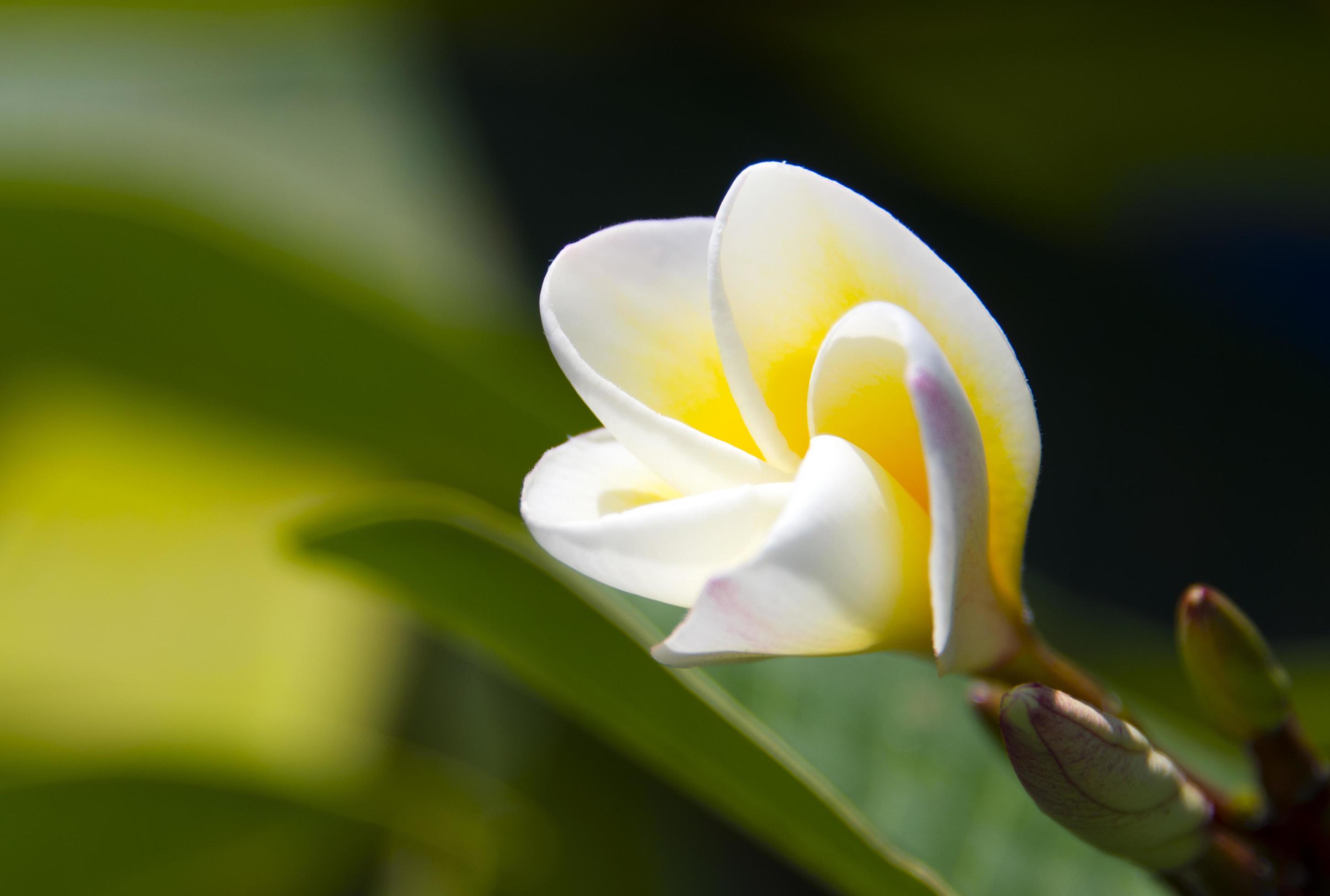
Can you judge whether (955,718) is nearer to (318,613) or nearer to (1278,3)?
(318,613)

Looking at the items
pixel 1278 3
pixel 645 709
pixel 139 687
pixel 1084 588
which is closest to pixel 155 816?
pixel 139 687

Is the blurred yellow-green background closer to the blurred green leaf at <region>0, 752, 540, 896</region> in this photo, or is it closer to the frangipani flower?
the blurred green leaf at <region>0, 752, 540, 896</region>

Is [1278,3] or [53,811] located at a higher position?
[1278,3]

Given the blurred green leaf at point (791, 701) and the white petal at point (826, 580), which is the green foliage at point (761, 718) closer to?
the blurred green leaf at point (791, 701)

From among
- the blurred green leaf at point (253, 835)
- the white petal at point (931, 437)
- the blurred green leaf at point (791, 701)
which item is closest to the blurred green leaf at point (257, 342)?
the blurred green leaf at point (791, 701)

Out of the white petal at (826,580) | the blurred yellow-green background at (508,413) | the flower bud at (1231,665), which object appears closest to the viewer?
the white petal at (826,580)
